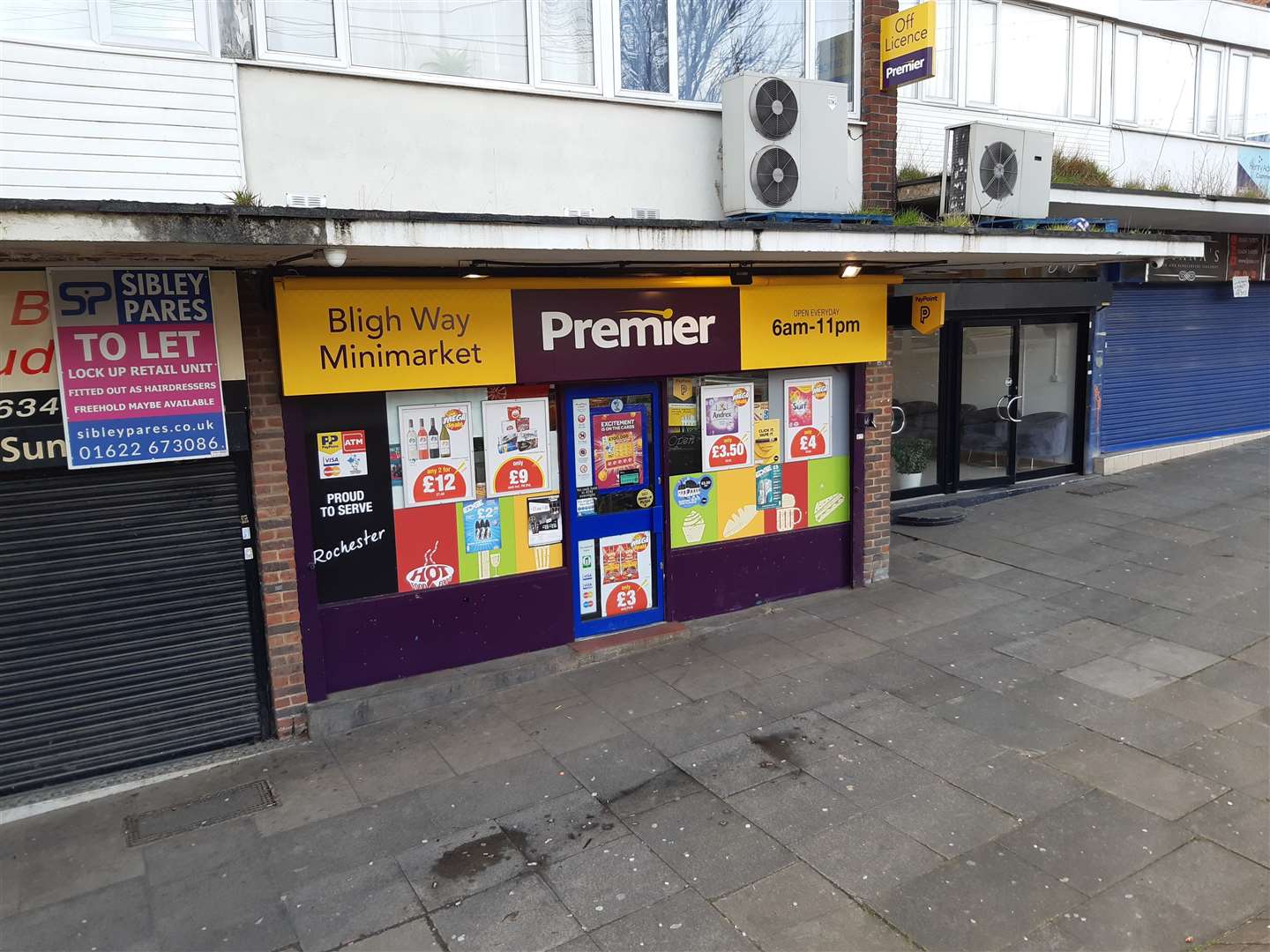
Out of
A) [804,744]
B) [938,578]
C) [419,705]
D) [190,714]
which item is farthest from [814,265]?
[190,714]

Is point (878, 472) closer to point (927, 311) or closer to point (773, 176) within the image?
point (927, 311)

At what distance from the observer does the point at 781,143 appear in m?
7.54

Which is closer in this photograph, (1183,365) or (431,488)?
(431,488)

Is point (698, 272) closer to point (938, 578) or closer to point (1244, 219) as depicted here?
point (938, 578)

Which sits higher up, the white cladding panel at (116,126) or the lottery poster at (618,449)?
the white cladding panel at (116,126)

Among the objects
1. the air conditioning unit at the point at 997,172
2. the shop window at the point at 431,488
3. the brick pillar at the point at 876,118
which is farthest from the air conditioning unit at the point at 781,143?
the shop window at the point at 431,488

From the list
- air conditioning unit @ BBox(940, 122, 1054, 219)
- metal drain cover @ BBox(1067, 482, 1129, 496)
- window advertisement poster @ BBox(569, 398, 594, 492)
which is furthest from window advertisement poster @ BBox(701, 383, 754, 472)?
metal drain cover @ BBox(1067, 482, 1129, 496)

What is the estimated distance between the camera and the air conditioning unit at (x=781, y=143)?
743 centimetres

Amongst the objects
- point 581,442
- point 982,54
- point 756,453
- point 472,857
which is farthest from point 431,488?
point 982,54

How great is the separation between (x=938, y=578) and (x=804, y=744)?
404 cm

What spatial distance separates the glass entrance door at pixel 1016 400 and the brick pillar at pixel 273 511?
9.27m

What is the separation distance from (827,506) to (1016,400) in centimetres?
562

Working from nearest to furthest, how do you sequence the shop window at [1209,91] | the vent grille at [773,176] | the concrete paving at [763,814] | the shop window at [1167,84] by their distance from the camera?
the concrete paving at [763,814]
the vent grille at [773,176]
the shop window at [1167,84]
the shop window at [1209,91]

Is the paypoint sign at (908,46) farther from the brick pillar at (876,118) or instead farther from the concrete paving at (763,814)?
the concrete paving at (763,814)
